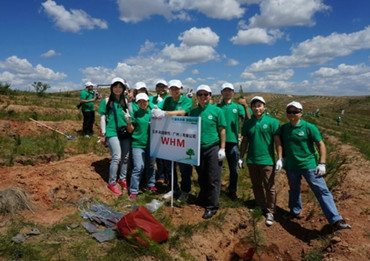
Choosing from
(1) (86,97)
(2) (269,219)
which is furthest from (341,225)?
(1) (86,97)

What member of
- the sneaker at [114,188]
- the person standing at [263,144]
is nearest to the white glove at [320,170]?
the person standing at [263,144]

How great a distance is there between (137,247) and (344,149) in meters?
8.80

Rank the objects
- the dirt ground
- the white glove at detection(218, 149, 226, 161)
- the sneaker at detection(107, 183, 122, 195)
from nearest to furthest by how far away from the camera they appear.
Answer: the dirt ground, the white glove at detection(218, 149, 226, 161), the sneaker at detection(107, 183, 122, 195)

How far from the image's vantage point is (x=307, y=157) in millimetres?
4633

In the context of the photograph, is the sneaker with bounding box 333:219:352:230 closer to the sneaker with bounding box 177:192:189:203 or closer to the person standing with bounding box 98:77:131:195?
the sneaker with bounding box 177:192:189:203

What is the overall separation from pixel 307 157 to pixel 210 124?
1.66 m

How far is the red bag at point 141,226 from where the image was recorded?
387 centimetres

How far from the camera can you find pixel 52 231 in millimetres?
4184

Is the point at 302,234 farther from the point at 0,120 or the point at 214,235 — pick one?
the point at 0,120

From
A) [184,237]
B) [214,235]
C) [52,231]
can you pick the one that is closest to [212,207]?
[214,235]

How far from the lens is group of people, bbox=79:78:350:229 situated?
462 cm

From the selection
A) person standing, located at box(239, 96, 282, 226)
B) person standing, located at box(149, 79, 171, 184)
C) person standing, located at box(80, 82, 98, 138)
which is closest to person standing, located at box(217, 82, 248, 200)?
person standing, located at box(239, 96, 282, 226)

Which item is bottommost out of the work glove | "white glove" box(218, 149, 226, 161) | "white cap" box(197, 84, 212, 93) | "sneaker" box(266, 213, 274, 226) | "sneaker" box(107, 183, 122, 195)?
"sneaker" box(266, 213, 274, 226)

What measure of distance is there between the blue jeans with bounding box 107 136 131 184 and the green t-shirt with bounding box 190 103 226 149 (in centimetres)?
169
